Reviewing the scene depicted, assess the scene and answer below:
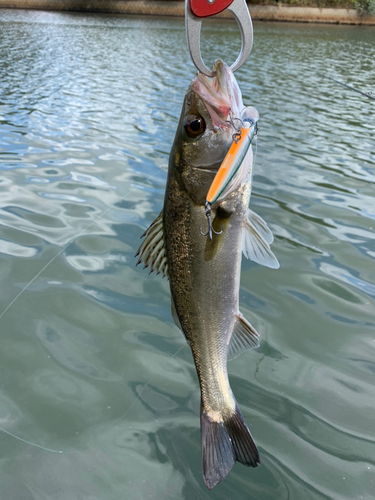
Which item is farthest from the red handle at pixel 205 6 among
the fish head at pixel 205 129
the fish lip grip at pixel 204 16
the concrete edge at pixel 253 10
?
the concrete edge at pixel 253 10

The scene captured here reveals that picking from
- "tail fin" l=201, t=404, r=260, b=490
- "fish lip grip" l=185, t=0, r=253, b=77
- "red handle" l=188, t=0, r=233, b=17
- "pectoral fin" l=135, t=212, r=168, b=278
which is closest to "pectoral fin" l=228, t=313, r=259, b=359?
"tail fin" l=201, t=404, r=260, b=490

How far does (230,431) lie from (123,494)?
2.83ft

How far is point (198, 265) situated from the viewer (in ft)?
6.78

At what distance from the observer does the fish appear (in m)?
1.88

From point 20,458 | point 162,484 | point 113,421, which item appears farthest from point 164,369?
point 20,458

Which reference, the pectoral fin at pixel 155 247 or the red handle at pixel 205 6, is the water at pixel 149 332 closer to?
the pectoral fin at pixel 155 247

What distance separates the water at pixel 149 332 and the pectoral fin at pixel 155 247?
4.30 ft

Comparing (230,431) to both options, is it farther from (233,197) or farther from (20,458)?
(20,458)

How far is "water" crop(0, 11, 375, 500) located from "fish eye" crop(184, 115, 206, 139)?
6.38ft

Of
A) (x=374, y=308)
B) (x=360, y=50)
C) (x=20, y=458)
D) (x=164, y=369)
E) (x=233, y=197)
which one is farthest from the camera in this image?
(x=360, y=50)

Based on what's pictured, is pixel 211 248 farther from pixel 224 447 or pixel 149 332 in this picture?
pixel 149 332

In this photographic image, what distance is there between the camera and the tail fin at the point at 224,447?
203 centimetres

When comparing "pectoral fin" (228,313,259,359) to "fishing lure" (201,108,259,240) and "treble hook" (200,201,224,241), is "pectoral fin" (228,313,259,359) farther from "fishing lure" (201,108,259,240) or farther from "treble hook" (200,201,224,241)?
"fishing lure" (201,108,259,240)

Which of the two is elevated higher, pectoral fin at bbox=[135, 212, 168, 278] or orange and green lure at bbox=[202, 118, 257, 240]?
orange and green lure at bbox=[202, 118, 257, 240]
